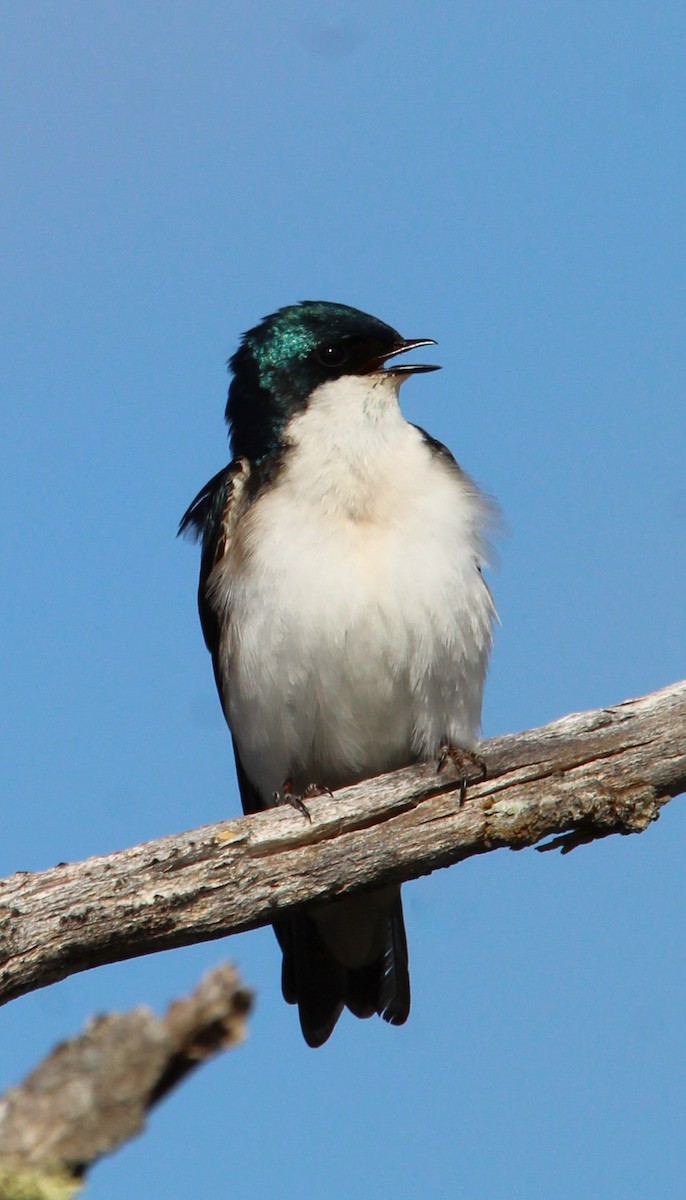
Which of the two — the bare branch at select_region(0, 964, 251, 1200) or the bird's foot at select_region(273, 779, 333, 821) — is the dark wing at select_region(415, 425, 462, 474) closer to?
the bird's foot at select_region(273, 779, 333, 821)

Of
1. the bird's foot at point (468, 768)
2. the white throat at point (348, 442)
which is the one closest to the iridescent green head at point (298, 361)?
the white throat at point (348, 442)

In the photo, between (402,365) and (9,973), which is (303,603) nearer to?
(402,365)

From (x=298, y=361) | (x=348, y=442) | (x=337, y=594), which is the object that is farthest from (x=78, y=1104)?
(x=298, y=361)

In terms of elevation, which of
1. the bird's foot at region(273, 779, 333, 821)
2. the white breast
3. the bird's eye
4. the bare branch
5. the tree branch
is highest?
the bird's eye

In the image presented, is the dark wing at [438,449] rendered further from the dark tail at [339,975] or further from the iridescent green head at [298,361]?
the dark tail at [339,975]

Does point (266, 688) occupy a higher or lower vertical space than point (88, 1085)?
higher

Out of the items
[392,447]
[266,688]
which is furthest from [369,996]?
[392,447]

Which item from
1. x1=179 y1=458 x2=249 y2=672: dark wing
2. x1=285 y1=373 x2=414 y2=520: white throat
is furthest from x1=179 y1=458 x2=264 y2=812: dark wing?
x1=285 y1=373 x2=414 y2=520: white throat
